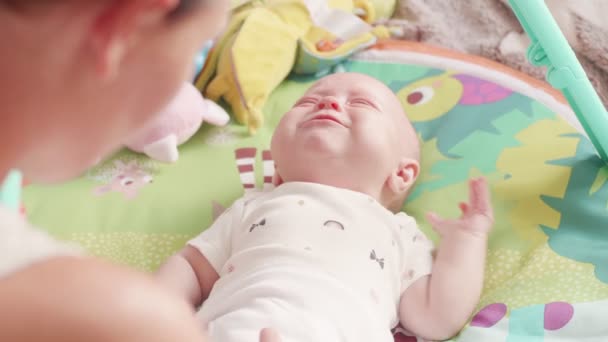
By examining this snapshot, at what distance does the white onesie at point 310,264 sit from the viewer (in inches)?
35.2

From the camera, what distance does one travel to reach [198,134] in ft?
4.43

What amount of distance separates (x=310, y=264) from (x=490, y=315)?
247 millimetres

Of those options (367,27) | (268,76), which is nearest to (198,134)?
(268,76)

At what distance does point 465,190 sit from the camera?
1204 mm

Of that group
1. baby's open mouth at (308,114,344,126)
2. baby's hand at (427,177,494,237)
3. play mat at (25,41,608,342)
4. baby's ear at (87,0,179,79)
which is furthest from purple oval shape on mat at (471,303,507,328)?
baby's ear at (87,0,179,79)

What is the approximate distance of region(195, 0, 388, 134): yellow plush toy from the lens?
4.49 feet

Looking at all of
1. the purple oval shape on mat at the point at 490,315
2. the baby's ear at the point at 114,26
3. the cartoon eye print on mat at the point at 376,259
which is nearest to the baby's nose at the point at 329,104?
the cartoon eye print on mat at the point at 376,259

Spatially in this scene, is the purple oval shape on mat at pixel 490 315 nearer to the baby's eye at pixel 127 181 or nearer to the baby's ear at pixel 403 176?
the baby's ear at pixel 403 176

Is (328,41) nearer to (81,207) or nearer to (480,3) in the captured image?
(480,3)

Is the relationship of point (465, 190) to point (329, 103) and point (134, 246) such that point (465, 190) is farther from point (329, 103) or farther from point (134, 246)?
point (134, 246)

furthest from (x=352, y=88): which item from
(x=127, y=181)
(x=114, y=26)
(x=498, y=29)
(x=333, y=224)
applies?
(x=114, y=26)

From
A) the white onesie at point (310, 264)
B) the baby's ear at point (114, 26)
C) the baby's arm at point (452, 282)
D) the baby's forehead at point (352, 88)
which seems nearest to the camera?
the baby's ear at point (114, 26)

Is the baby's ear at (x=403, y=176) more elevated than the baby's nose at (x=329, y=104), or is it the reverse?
the baby's nose at (x=329, y=104)

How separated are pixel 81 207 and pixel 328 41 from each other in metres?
0.57
